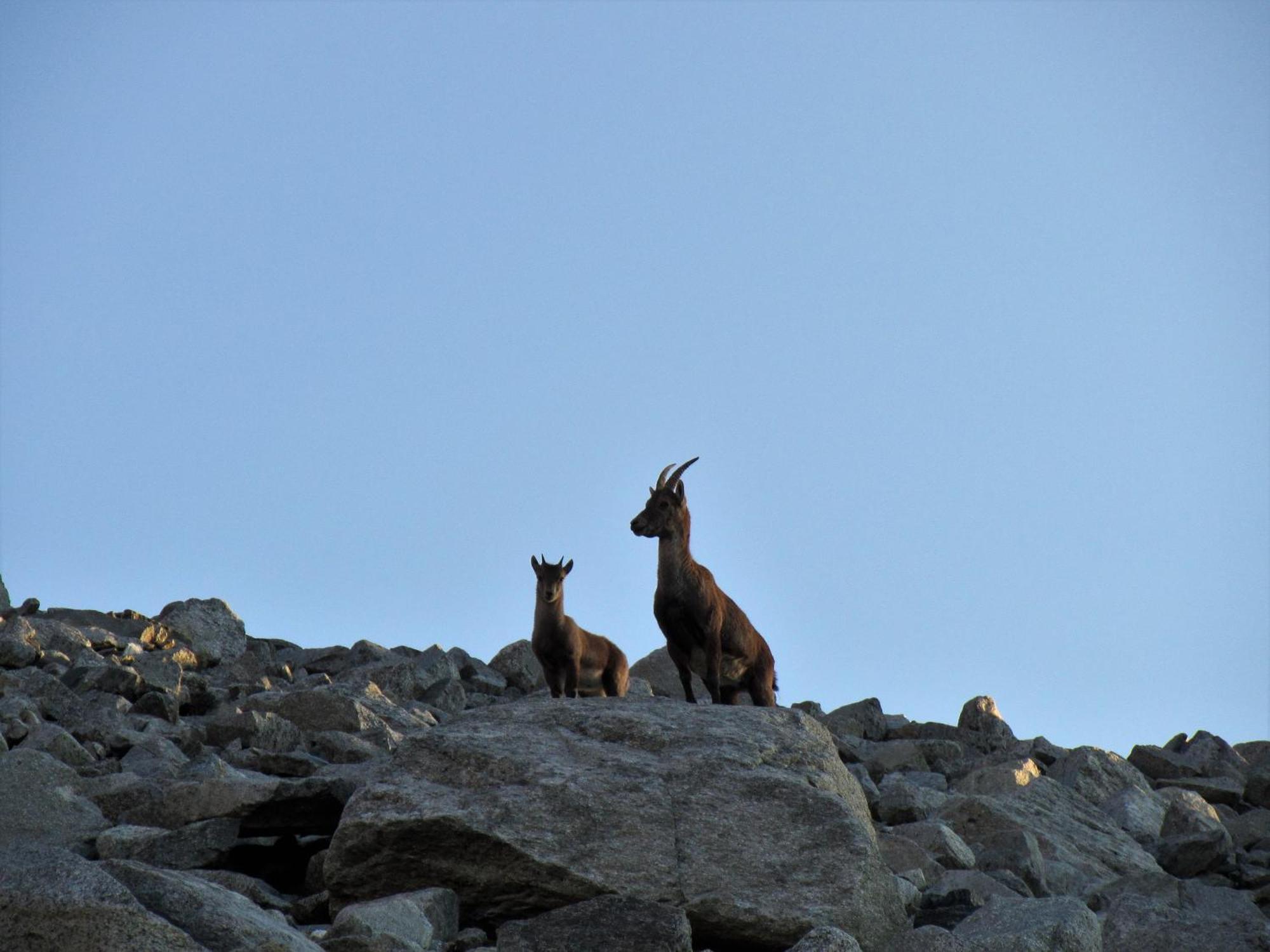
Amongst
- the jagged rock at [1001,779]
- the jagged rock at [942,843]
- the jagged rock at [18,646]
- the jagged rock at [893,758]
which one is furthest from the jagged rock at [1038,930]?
the jagged rock at [18,646]

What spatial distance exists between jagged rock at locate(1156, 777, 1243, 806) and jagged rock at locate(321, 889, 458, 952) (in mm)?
10320

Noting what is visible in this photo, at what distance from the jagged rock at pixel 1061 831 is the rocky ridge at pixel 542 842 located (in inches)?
1.2

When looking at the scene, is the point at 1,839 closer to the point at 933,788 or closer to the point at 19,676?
the point at 19,676

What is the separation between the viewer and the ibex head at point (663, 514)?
528 inches

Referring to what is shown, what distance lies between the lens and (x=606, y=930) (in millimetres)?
6445

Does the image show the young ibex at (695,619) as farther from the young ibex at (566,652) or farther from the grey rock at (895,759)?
the young ibex at (566,652)

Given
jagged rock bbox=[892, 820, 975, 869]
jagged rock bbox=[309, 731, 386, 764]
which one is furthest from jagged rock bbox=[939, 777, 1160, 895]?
jagged rock bbox=[309, 731, 386, 764]

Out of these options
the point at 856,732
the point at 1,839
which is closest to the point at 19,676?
the point at 1,839

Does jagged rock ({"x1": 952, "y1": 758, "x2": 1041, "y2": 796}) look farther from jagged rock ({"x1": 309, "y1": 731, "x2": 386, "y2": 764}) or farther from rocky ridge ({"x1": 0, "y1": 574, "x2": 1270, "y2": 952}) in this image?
jagged rock ({"x1": 309, "y1": 731, "x2": 386, "y2": 764})

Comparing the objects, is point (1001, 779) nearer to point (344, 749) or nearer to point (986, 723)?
point (986, 723)

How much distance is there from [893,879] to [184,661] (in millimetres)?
10514

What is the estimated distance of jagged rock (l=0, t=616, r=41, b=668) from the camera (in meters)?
14.4

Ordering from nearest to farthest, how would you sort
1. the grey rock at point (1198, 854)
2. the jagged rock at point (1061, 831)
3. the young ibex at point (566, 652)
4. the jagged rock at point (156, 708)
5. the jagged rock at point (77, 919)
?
the jagged rock at point (77, 919) → the jagged rock at point (1061, 831) → the grey rock at point (1198, 854) → the jagged rock at point (156, 708) → the young ibex at point (566, 652)

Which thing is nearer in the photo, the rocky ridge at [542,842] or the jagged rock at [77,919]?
the jagged rock at [77,919]
